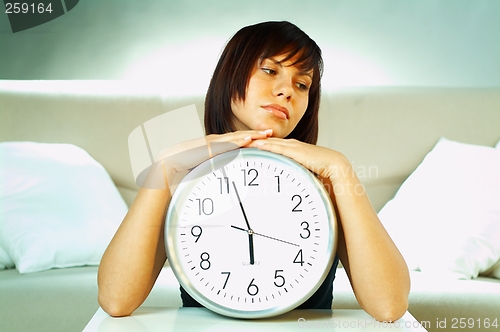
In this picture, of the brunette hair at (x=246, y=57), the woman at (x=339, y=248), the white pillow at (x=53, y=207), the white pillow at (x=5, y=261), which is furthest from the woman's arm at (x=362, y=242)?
the white pillow at (x=5, y=261)

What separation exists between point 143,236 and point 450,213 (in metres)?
1.30

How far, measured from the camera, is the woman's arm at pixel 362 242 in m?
0.90

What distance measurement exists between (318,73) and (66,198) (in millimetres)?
1045

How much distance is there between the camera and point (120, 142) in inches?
86.4

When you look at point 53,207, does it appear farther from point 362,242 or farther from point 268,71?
point 362,242

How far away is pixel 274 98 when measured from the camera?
1.07 m

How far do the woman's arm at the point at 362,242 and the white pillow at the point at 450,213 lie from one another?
38.7 inches

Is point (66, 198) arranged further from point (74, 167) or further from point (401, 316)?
point (401, 316)

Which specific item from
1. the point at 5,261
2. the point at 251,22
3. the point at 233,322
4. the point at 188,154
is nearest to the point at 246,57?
the point at 188,154

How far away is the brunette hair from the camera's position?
113cm

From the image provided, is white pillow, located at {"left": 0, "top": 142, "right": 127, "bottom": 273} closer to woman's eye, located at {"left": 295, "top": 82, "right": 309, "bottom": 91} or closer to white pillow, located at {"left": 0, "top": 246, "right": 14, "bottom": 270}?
white pillow, located at {"left": 0, "top": 246, "right": 14, "bottom": 270}

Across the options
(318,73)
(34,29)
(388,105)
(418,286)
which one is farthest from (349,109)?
(34,29)

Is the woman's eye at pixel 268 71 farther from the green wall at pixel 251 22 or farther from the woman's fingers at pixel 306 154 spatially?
the green wall at pixel 251 22

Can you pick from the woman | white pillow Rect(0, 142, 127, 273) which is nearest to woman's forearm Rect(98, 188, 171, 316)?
the woman
